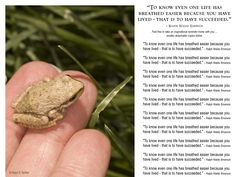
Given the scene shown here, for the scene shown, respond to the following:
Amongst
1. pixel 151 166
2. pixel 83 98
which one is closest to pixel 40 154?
pixel 83 98

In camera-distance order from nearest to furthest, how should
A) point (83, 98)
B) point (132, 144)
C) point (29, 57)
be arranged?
1. point (83, 98)
2. point (132, 144)
3. point (29, 57)

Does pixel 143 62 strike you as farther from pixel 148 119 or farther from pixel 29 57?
pixel 29 57

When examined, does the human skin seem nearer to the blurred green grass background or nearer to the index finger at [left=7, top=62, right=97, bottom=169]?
the index finger at [left=7, top=62, right=97, bottom=169]

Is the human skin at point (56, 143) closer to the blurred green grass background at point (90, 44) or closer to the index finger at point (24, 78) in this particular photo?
the index finger at point (24, 78)

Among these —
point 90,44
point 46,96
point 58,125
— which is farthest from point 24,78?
point 90,44

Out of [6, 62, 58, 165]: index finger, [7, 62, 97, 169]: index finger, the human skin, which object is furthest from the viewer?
[6, 62, 58, 165]: index finger

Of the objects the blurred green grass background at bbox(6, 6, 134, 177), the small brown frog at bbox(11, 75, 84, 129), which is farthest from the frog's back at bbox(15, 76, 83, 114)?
the blurred green grass background at bbox(6, 6, 134, 177)
